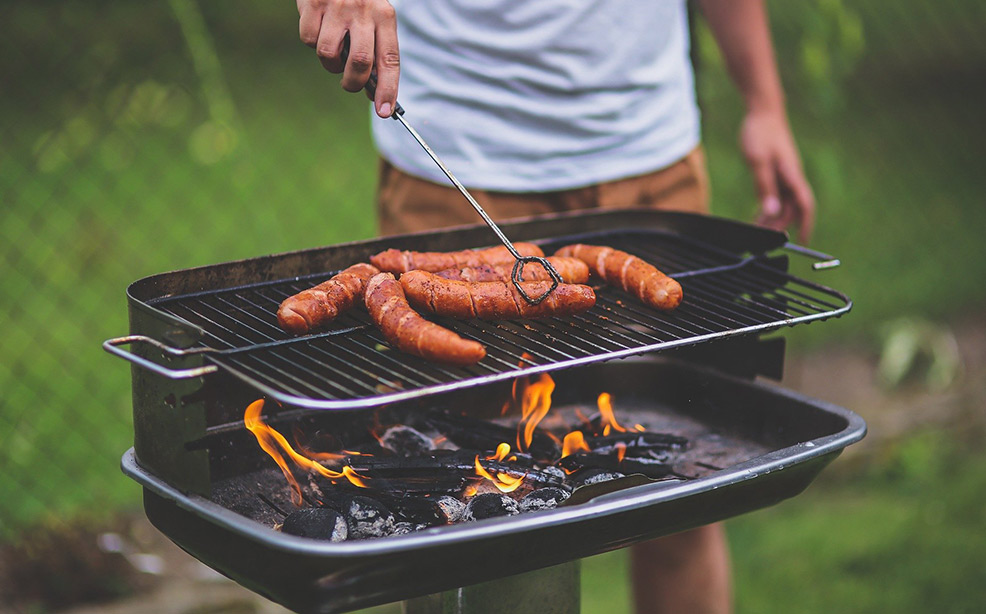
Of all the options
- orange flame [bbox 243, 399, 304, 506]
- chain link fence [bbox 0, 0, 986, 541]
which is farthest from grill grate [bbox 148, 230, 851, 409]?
chain link fence [bbox 0, 0, 986, 541]

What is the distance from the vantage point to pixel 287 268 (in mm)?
2402

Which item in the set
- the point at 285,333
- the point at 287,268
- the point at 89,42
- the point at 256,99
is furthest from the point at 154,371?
the point at 89,42

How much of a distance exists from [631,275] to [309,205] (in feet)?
18.1

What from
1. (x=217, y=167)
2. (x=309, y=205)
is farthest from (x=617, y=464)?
(x=217, y=167)

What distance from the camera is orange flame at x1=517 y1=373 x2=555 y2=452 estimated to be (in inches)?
97.0

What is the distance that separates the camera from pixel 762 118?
328cm

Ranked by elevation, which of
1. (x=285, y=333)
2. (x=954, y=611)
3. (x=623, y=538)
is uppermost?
(x=285, y=333)

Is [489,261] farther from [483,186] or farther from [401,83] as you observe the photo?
[401,83]

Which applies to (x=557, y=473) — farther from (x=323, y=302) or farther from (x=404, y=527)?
(x=323, y=302)

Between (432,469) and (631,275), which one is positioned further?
(631,275)

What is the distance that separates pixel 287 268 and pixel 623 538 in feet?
Answer: 3.30

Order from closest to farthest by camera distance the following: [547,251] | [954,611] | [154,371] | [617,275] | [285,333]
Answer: [154,371] < [285,333] < [617,275] < [547,251] < [954,611]

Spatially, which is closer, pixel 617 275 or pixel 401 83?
pixel 617 275

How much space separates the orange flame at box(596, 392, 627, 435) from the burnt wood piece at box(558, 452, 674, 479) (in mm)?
197
